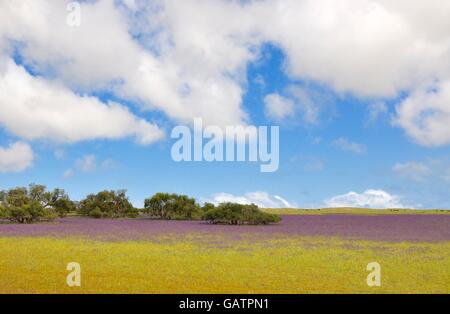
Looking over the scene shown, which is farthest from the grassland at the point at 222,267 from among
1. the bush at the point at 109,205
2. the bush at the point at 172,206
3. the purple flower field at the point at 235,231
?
the bush at the point at 109,205

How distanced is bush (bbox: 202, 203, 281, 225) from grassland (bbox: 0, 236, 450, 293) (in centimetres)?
3188

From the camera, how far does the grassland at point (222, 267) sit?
56.3ft

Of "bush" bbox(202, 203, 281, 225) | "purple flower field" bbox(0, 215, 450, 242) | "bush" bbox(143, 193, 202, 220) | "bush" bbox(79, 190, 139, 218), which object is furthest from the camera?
"bush" bbox(79, 190, 139, 218)

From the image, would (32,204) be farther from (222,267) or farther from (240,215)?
(222,267)

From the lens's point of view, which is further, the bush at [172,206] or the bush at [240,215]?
the bush at [172,206]

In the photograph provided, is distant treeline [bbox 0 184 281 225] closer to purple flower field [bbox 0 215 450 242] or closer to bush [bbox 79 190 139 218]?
bush [bbox 79 190 139 218]

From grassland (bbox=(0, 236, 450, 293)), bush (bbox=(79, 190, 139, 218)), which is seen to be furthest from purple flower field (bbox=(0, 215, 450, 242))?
bush (bbox=(79, 190, 139, 218))

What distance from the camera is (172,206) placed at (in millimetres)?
91000

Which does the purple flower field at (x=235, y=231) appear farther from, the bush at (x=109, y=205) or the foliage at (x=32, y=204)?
the bush at (x=109, y=205)

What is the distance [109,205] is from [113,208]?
133cm

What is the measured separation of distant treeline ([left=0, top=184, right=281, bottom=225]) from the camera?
2648 inches
